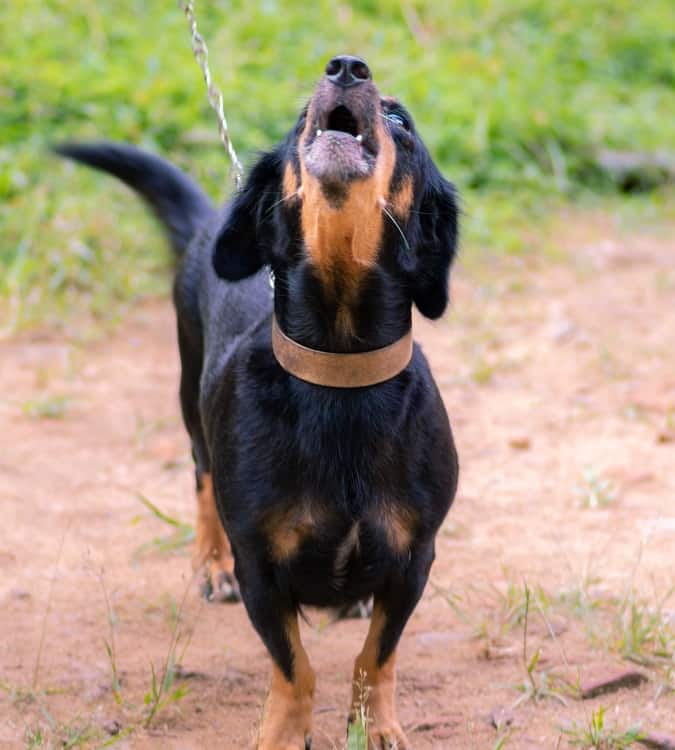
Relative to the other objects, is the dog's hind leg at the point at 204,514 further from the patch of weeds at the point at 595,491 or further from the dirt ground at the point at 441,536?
the patch of weeds at the point at 595,491

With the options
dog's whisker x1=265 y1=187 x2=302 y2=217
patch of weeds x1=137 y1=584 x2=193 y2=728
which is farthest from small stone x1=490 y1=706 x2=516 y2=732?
dog's whisker x1=265 y1=187 x2=302 y2=217

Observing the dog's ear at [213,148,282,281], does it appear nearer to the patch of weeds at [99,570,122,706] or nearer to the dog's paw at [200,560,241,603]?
the patch of weeds at [99,570,122,706]

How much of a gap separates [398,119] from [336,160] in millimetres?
374

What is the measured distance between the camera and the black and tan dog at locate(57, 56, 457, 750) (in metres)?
2.73

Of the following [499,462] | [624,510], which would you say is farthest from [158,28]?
[624,510]

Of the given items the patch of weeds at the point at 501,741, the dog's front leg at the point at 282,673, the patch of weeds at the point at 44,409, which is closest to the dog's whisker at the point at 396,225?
the dog's front leg at the point at 282,673

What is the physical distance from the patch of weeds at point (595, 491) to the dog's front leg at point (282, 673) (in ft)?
5.60

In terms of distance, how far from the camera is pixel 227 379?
309 cm

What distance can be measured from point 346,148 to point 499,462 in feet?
7.78

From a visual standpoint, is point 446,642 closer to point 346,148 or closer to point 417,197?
point 417,197

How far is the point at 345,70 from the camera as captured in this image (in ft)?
8.75

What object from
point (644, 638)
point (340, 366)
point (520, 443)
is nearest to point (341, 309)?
point (340, 366)

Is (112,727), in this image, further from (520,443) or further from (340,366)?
(520,443)

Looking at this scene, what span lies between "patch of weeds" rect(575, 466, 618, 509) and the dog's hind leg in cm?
129
